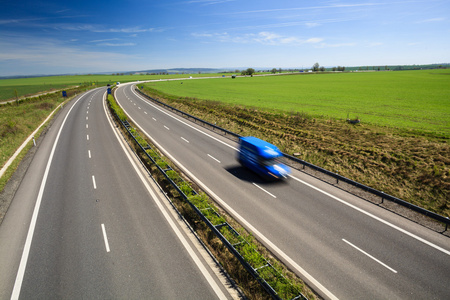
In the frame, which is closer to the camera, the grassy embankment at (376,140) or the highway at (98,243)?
the highway at (98,243)

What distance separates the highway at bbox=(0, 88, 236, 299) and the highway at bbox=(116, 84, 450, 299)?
11.4 ft

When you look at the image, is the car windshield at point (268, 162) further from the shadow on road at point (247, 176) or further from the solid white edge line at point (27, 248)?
the solid white edge line at point (27, 248)

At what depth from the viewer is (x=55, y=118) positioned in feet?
128

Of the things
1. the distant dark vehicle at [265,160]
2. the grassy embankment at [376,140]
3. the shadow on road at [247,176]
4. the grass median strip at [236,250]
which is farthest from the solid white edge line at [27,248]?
the grassy embankment at [376,140]

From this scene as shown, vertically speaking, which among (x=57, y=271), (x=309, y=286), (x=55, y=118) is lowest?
(x=309, y=286)

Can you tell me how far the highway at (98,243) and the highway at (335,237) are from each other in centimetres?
347

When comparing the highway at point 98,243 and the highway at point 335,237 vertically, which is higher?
the highway at point 98,243

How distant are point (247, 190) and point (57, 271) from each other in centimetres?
1050

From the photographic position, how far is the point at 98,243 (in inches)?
393

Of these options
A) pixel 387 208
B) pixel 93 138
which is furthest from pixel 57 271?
pixel 93 138

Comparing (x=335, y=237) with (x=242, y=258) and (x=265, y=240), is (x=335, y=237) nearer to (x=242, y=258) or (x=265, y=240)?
(x=265, y=240)

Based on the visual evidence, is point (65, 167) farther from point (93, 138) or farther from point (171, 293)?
point (171, 293)

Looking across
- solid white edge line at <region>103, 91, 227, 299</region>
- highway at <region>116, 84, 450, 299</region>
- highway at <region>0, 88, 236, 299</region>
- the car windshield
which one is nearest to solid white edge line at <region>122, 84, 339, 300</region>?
highway at <region>116, 84, 450, 299</region>

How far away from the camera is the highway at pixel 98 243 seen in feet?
25.8
